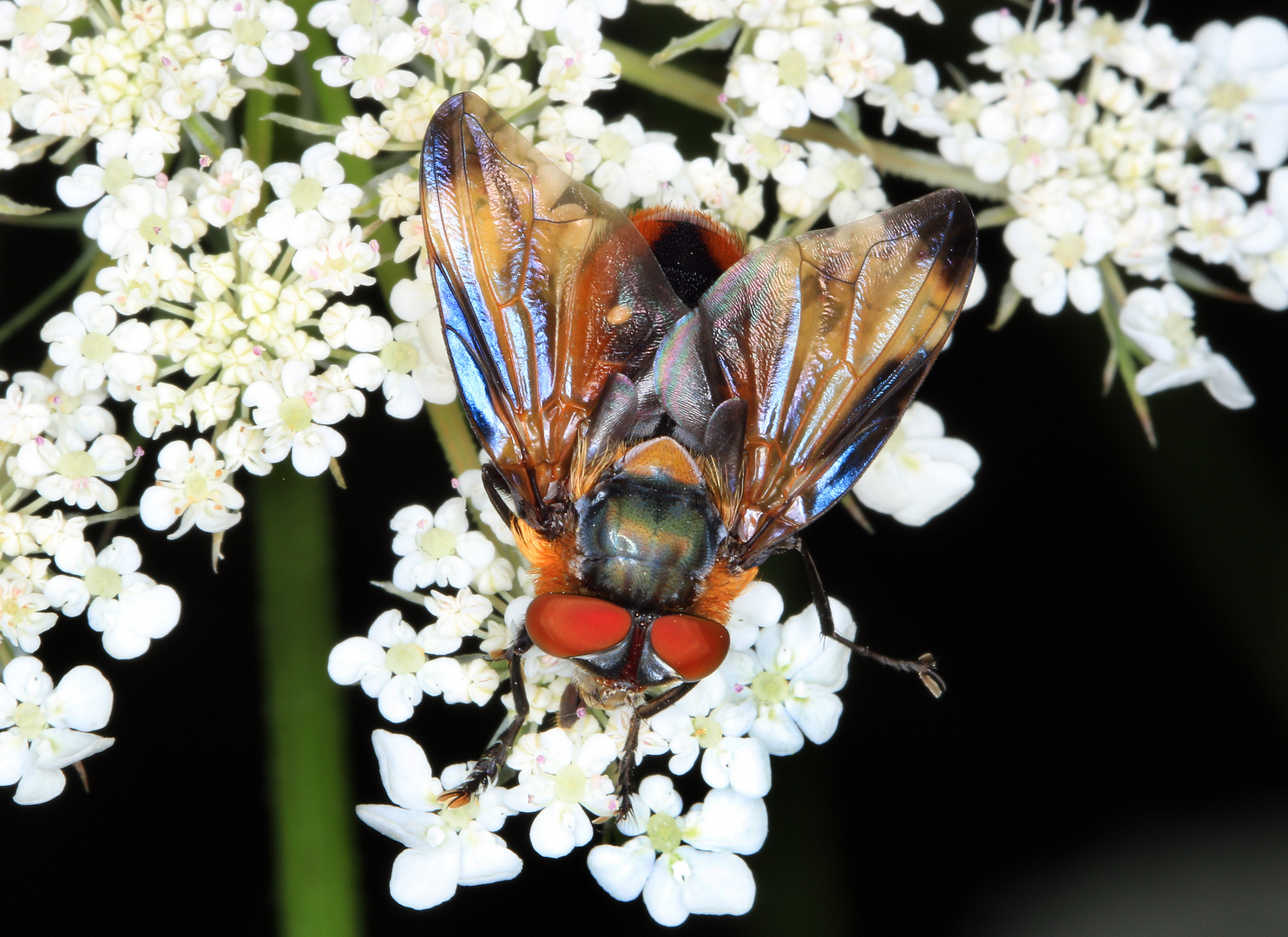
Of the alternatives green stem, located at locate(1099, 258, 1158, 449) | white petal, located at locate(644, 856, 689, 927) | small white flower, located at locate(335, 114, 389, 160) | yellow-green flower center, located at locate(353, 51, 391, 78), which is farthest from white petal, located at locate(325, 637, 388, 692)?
green stem, located at locate(1099, 258, 1158, 449)

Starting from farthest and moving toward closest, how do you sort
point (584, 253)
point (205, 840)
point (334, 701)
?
point (205, 840), point (334, 701), point (584, 253)

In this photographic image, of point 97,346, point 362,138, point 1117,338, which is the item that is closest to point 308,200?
point 362,138

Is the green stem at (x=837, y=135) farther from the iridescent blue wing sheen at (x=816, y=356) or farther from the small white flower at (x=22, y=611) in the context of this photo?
the small white flower at (x=22, y=611)

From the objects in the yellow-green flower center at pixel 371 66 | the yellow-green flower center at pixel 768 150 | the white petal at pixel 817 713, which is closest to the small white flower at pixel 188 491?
the yellow-green flower center at pixel 371 66

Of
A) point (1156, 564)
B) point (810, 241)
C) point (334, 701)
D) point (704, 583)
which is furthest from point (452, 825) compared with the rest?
point (1156, 564)

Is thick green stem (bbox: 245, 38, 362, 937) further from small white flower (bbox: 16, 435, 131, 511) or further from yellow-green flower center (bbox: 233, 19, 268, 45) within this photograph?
small white flower (bbox: 16, 435, 131, 511)

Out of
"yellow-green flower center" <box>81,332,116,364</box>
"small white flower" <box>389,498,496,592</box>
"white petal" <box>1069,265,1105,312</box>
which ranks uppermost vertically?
"yellow-green flower center" <box>81,332,116,364</box>

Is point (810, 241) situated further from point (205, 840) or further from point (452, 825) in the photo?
point (205, 840)
